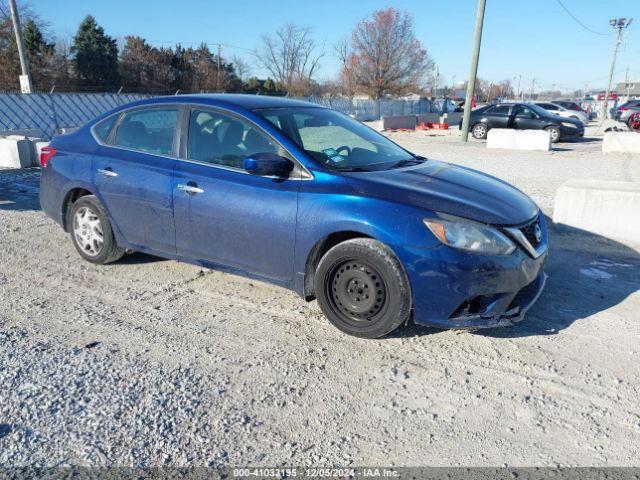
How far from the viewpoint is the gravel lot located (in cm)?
260

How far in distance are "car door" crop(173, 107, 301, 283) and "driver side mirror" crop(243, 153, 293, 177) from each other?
0.08 meters

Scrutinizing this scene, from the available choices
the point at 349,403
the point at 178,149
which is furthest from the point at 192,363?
the point at 178,149

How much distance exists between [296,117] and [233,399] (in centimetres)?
240

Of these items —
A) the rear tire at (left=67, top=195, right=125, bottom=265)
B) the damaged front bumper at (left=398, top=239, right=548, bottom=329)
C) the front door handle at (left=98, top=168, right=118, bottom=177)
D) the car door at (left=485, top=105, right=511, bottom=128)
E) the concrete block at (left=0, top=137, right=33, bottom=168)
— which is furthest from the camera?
the car door at (left=485, top=105, right=511, bottom=128)

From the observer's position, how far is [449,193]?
369 centimetres

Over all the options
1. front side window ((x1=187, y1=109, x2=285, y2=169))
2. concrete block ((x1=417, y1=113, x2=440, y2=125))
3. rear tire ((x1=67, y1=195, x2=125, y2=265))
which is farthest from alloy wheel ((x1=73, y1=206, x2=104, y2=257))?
concrete block ((x1=417, y1=113, x2=440, y2=125))

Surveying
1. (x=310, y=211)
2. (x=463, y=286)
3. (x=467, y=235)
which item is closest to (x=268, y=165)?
(x=310, y=211)

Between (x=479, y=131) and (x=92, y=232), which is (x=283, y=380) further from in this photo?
(x=479, y=131)

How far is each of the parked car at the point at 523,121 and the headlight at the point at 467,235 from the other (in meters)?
17.8

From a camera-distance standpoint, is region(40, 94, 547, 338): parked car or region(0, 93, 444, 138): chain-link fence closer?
region(40, 94, 547, 338): parked car

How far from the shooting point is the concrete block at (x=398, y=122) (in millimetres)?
30172

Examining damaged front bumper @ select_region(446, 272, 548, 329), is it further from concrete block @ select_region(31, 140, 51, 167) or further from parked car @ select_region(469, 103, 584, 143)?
parked car @ select_region(469, 103, 584, 143)

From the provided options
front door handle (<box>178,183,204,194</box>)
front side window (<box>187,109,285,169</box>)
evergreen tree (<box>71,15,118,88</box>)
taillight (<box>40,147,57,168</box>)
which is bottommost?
front door handle (<box>178,183,204,194</box>)

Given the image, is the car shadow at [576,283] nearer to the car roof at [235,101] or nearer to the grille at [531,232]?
the grille at [531,232]
